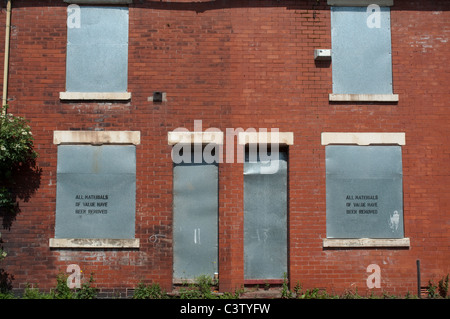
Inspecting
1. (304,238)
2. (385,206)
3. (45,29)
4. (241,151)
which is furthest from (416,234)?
(45,29)

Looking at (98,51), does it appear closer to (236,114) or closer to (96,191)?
(96,191)

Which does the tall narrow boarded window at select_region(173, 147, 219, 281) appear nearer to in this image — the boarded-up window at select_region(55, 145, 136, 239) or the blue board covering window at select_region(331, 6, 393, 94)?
the boarded-up window at select_region(55, 145, 136, 239)

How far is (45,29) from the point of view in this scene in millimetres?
8344

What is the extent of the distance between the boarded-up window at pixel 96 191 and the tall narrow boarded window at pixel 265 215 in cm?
223

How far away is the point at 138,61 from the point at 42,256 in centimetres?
412

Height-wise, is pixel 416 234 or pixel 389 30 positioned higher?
pixel 389 30

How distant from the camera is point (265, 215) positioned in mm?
8305

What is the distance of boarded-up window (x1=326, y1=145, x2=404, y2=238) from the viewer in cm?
818

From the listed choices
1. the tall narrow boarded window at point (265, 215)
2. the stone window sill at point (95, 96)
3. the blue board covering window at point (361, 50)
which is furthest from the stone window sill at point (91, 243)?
the blue board covering window at point (361, 50)

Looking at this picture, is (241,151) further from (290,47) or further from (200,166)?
(290,47)

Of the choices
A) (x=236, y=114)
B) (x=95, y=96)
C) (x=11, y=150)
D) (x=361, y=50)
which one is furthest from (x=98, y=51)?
(x=361, y=50)

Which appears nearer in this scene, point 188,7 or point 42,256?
point 42,256

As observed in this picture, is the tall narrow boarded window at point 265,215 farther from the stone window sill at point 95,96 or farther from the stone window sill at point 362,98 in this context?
the stone window sill at point 95,96

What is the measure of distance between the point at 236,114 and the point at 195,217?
215 centimetres
